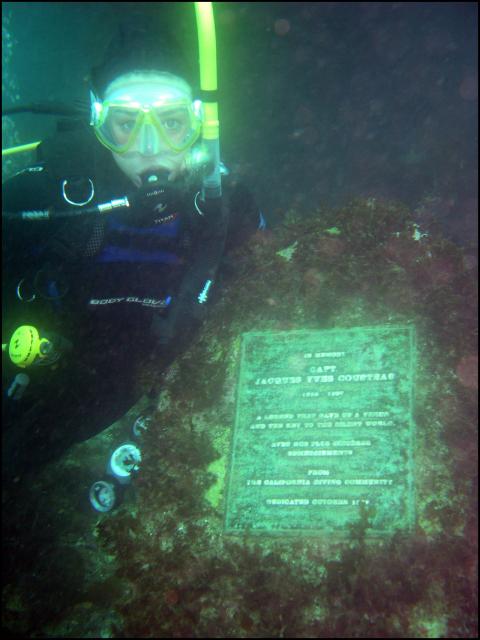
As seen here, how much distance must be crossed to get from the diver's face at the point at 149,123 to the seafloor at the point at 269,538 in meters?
1.22

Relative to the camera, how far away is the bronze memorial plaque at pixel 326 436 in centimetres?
262

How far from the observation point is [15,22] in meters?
14.5

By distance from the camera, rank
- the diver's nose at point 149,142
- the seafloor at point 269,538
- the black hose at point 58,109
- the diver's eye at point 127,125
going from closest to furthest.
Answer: the seafloor at point 269,538 < the diver's nose at point 149,142 < the diver's eye at point 127,125 < the black hose at point 58,109

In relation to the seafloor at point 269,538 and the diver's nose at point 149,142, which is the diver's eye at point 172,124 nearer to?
the diver's nose at point 149,142

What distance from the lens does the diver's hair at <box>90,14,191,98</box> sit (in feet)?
12.9

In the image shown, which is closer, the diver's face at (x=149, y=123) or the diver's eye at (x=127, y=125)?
the diver's face at (x=149, y=123)

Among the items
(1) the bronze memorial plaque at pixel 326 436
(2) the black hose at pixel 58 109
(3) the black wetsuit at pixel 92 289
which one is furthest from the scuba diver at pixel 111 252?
(1) the bronze memorial plaque at pixel 326 436

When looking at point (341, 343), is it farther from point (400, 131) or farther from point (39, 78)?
point (39, 78)

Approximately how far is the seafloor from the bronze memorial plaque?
0.13m

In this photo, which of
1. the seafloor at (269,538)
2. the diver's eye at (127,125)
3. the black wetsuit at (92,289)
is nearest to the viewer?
the seafloor at (269,538)

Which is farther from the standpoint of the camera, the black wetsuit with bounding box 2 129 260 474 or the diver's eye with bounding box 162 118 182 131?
the diver's eye with bounding box 162 118 182 131

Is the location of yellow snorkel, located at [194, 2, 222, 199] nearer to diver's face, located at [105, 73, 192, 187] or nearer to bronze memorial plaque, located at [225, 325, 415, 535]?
diver's face, located at [105, 73, 192, 187]

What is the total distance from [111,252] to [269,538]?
2779mm

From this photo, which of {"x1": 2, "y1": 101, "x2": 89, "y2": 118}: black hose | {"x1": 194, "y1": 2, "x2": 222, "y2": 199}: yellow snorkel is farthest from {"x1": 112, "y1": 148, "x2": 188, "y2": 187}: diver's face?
{"x1": 2, "y1": 101, "x2": 89, "y2": 118}: black hose
